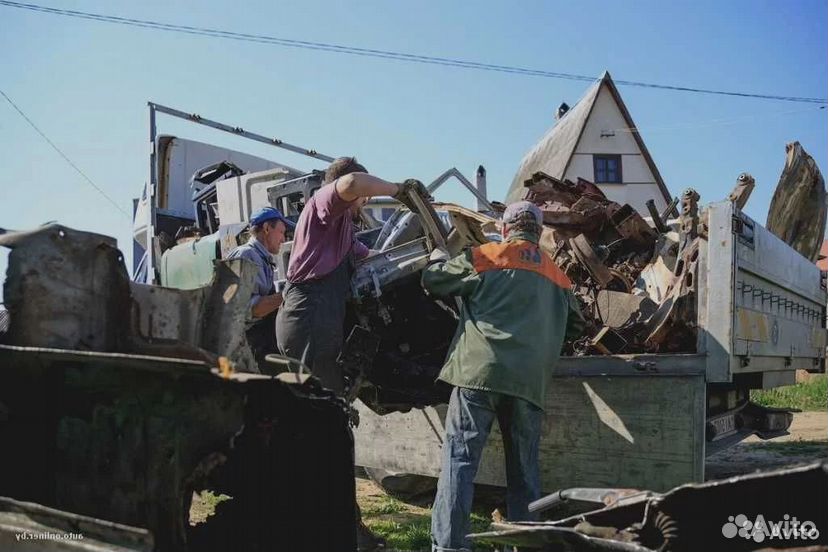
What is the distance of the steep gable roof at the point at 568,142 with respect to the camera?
1895cm

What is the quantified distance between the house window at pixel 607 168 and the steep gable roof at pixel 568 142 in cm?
91

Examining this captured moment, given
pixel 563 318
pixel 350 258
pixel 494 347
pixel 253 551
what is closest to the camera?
pixel 253 551

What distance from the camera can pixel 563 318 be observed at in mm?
3340

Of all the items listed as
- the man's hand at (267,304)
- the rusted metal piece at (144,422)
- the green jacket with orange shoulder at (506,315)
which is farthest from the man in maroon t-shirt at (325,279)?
the rusted metal piece at (144,422)

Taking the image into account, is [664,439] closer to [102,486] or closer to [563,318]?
[563,318]

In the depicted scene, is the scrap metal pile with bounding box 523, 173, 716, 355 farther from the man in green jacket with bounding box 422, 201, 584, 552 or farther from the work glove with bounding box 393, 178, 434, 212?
the work glove with bounding box 393, 178, 434, 212

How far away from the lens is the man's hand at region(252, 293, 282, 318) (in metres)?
3.75

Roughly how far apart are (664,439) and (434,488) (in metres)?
1.90

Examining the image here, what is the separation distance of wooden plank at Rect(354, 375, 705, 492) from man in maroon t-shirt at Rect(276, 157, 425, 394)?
1164 mm

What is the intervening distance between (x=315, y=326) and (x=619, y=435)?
1.61 meters

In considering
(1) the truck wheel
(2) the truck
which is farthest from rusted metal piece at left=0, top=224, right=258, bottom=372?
(1) the truck wheel

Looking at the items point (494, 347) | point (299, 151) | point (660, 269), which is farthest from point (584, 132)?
point (494, 347)

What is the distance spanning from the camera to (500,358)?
3064 millimetres

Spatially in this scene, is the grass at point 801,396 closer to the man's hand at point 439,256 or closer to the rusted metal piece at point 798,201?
the rusted metal piece at point 798,201
